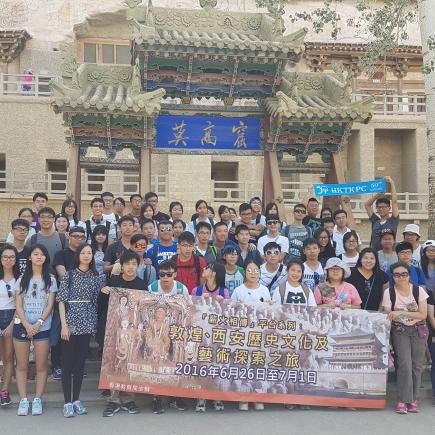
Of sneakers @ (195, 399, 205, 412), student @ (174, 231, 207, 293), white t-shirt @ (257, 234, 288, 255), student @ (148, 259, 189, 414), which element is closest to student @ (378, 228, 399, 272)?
white t-shirt @ (257, 234, 288, 255)

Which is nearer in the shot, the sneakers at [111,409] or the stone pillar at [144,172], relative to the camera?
the sneakers at [111,409]

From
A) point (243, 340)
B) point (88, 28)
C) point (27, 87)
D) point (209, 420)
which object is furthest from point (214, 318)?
point (88, 28)

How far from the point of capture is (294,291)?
17.4 ft

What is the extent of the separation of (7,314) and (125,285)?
3.62ft

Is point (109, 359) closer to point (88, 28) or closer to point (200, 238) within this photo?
point (200, 238)

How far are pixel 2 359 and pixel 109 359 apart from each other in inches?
40.3

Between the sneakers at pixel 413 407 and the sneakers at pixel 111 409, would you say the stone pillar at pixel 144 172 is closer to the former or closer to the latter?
the sneakers at pixel 111 409

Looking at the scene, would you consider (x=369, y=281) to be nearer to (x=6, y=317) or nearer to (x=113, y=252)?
(x=113, y=252)

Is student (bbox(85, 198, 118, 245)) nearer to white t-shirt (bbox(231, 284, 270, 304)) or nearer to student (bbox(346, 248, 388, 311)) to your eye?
white t-shirt (bbox(231, 284, 270, 304))

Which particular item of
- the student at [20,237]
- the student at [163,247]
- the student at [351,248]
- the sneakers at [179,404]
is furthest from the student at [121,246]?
the student at [351,248]

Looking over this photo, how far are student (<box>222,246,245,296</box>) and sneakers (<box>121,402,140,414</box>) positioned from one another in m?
1.42

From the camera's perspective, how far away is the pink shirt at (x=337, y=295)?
5316 mm

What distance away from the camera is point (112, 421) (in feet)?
15.4

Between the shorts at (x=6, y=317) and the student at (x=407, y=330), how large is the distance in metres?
3.56
